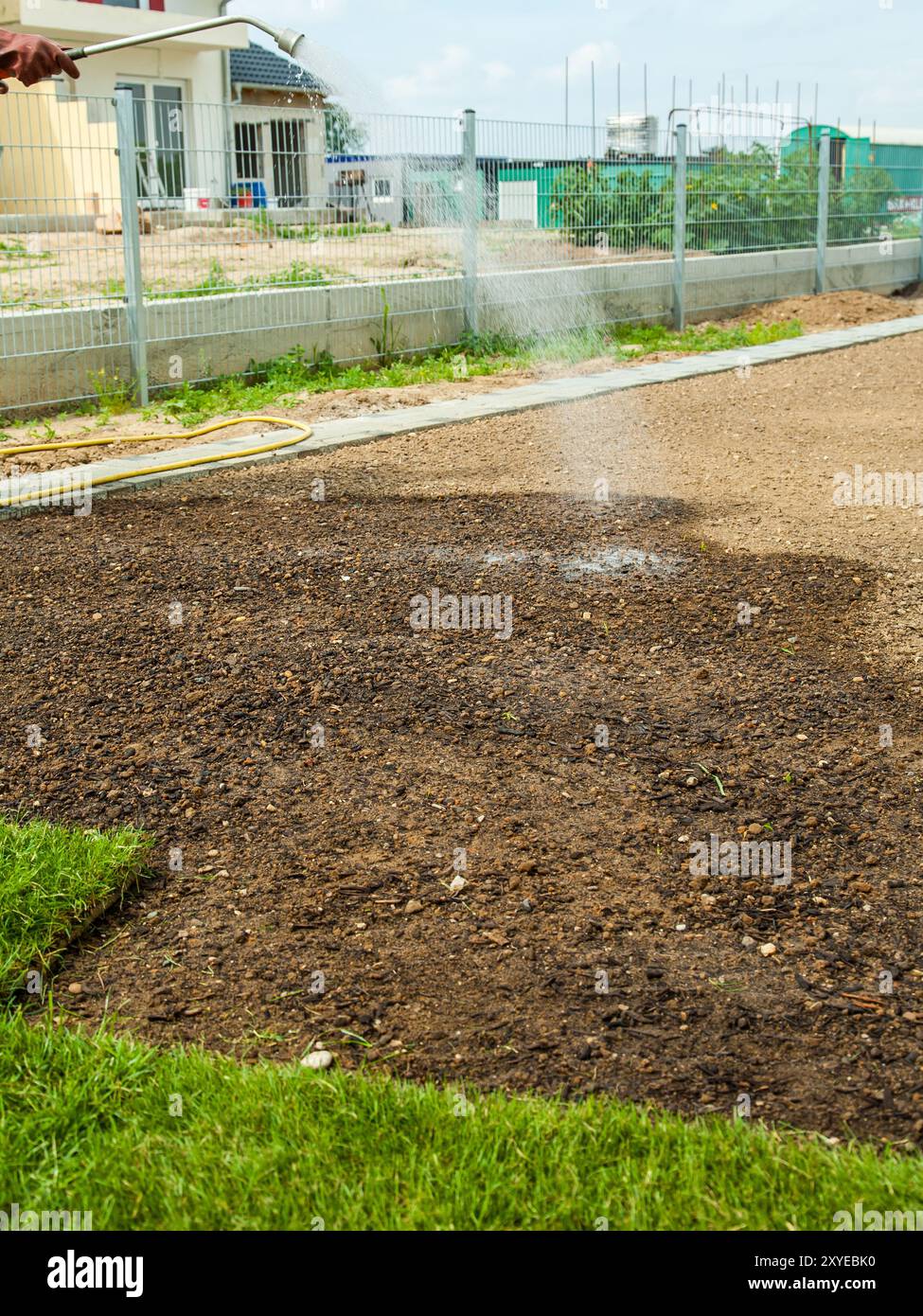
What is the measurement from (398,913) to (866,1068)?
1.15 metres

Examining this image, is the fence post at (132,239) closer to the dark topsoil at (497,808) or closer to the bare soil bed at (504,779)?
the bare soil bed at (504,779)

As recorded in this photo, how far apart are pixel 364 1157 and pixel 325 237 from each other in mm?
10085

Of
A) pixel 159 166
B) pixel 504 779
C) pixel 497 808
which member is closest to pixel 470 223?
pixel 159 166

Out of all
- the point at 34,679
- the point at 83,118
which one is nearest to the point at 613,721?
the point at 34,679

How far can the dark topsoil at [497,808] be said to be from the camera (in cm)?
268

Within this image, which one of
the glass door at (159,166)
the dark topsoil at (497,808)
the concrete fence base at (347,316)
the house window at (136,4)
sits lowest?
the dark topsoil at (497,808)

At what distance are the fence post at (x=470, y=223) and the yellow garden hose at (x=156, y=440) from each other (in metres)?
4.14

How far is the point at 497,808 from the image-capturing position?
11.9ft

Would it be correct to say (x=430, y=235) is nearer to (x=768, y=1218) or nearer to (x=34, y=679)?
(x=34, y=679)

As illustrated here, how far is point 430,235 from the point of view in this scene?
1231cm

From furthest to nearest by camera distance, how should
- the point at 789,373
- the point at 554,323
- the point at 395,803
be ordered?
the point at 554,323 < the point at 789,373 < the point at 395,803

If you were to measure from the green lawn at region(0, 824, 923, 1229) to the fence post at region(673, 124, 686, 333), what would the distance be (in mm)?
14280

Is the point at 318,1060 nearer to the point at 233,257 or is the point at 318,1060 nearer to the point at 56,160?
the point at 56,160

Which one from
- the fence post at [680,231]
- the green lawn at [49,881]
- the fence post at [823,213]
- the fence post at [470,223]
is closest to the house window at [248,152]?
the fence post at [470,223]
